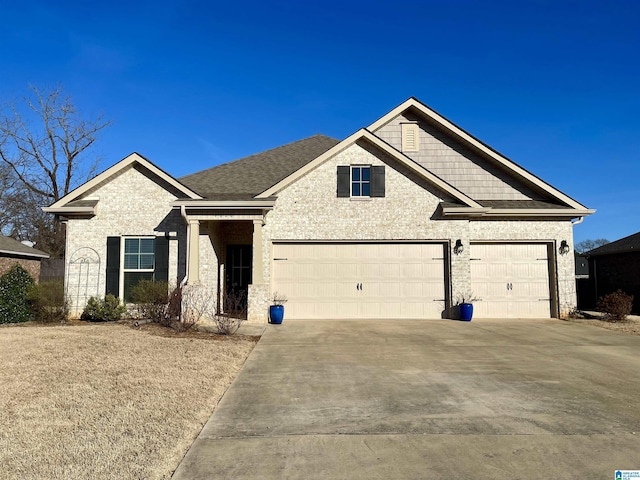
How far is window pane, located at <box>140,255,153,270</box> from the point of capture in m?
14.8

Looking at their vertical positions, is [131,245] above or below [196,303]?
above

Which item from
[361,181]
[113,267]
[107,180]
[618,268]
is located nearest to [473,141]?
[361,181]

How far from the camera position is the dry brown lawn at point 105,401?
3.96 m

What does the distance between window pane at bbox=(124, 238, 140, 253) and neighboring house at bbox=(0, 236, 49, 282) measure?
566cm

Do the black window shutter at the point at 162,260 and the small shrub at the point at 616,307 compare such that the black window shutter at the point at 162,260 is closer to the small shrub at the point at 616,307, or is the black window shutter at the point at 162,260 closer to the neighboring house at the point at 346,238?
the neighboring house at the point at 346,238

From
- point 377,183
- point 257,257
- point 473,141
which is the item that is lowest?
point 257,257

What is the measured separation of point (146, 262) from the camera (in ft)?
48.6

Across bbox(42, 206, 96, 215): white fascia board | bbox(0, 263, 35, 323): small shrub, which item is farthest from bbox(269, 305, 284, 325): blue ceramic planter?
bbox(0, 263, 35, 323): small shrub

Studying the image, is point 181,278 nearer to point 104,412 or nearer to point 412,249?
point 412,249

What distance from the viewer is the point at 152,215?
15.0 meters

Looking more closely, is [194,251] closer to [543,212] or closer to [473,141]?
[473,141]

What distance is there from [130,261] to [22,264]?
692 cm

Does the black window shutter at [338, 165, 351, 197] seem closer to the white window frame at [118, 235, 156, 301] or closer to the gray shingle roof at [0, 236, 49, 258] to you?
the white window frame at [118, 235, 156, 301]

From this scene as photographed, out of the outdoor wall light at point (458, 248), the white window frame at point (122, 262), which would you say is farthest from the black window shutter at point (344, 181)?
the white window frame at point (122, 262)
